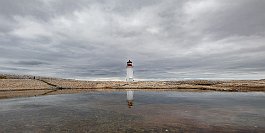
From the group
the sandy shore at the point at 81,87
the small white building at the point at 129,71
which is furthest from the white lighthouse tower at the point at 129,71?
the sandy shore at the point at 81,87

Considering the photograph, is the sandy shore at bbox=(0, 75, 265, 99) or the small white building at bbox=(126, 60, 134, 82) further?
the small white building at bbox=(126, 60, 134, 82)

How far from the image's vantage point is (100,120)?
1580 centimetres

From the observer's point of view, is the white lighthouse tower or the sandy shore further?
the white lighthouse tower

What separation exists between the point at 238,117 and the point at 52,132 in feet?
39.0

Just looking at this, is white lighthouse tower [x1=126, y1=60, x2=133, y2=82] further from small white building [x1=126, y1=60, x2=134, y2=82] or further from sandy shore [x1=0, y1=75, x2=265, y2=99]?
sandy shore [x1=0, y1=75, x2=265, y2=99]

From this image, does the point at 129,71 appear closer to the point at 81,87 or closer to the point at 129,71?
the point at 129,71

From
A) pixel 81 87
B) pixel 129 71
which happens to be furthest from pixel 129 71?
pixel 81 87

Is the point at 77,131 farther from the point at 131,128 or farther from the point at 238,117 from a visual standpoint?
the point at 238,117

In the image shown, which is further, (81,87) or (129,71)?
(129,71)

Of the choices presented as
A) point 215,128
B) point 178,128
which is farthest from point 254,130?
point 178,128

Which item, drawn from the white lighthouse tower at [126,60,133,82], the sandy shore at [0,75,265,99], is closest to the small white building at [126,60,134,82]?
the white lighthouse tower at [126,60,133,82]

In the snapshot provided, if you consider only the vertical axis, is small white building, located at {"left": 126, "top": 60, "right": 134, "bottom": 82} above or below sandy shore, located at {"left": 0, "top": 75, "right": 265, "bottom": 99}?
above

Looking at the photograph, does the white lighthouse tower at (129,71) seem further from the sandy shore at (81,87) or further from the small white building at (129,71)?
the sandy shore at (81,87)

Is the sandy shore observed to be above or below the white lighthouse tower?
below
